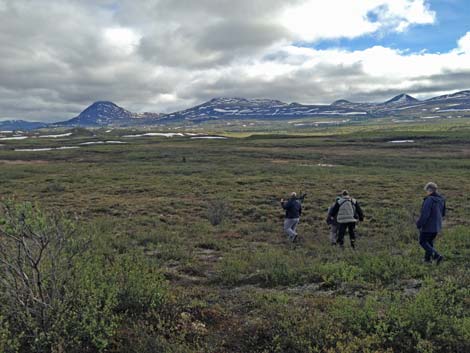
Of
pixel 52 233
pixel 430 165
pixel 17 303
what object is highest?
pixel 52 233

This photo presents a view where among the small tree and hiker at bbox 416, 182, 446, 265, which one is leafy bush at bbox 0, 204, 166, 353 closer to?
the small tree

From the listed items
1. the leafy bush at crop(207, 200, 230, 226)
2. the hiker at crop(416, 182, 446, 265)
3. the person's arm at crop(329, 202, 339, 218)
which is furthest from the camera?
the leafy bush at crop(207, 200, 230, 226)

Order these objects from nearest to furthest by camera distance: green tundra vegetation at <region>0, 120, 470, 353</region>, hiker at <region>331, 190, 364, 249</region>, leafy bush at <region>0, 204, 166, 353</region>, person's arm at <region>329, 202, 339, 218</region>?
leafy bush at <region>0, 204, 166, 353</region>, green tundra vegetation at <region>0, 120, 470, 353</region>, hiker at <region>331, 190, 364, 249</region>, person's arm at <region>329, 202, 339, 218</region>

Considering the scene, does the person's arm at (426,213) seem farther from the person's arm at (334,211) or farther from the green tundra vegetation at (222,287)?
the person's arm at (334,211)

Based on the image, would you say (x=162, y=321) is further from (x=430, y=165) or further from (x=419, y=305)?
(x=430, y=165)

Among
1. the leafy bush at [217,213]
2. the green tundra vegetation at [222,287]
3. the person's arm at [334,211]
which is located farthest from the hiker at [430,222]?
the leafy bush at [217,213]

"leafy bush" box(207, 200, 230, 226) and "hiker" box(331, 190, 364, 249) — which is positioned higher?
"hiker" box(331, 190, 364, 249)

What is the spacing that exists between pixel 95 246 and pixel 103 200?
12.9 meters

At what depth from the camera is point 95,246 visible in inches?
411

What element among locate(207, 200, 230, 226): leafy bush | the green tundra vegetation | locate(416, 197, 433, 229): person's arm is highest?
locate(416, 197, 433, 229): person's arm

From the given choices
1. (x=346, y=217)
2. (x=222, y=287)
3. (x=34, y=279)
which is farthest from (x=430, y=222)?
(x=34, y=279)

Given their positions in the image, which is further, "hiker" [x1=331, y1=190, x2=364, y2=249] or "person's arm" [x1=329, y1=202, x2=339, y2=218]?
"person's arm" [x1=329, y1=202, x2=339, y2=218]

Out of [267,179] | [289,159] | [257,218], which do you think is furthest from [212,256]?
[289,159]

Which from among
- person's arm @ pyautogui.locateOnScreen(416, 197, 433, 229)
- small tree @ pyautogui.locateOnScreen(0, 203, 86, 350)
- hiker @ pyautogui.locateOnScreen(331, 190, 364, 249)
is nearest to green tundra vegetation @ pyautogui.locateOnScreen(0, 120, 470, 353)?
small tree @ pyautogui.locateOnScreen(0, 203, 86, 350)
